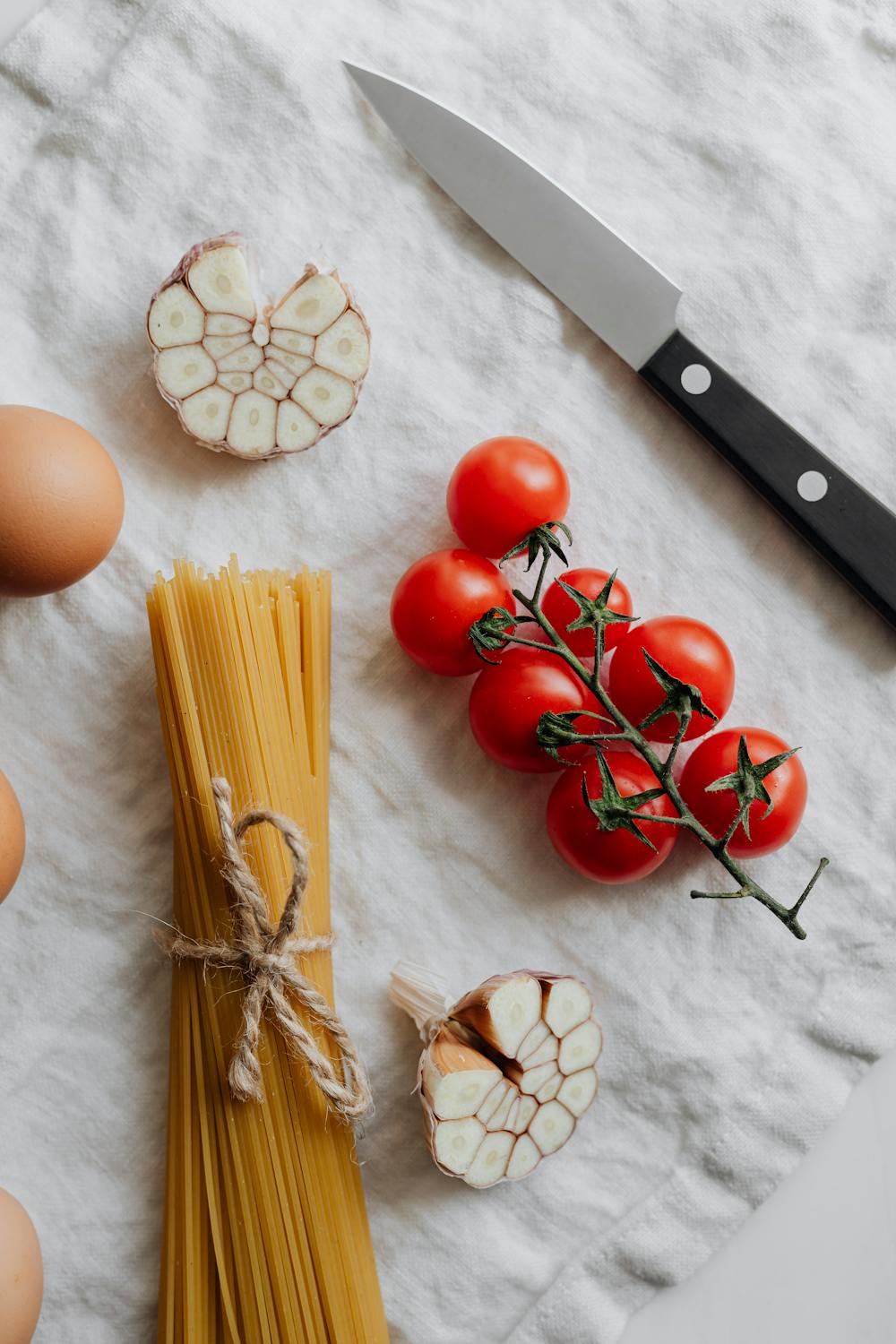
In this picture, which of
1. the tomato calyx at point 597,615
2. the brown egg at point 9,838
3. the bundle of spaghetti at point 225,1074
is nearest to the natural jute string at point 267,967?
the bundle of spaghetti at point 225,1074

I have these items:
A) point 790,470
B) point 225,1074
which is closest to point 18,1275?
point 225,1074

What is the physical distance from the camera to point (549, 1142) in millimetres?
948

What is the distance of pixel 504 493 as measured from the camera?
915 mm

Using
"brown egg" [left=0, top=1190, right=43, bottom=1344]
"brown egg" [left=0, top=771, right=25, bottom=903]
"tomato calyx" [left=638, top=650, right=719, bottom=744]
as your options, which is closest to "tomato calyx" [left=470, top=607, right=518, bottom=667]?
"tomato calyx" [left=638, top=650, right=719, bottom=744]

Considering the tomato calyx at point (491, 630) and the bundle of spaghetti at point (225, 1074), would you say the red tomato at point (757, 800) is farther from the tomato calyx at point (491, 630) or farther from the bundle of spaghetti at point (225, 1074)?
the bundle of spaghetti at point (225, 1074)

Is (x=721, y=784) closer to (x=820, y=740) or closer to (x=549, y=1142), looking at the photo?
(x=820, y=740)

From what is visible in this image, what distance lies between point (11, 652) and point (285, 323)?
0.40 meters

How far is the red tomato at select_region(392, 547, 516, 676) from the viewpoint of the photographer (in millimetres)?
910

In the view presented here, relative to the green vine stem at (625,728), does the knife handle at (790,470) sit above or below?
above

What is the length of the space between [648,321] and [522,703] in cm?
40

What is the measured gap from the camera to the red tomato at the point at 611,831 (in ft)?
3.00

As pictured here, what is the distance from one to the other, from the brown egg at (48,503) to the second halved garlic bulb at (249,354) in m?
0.11

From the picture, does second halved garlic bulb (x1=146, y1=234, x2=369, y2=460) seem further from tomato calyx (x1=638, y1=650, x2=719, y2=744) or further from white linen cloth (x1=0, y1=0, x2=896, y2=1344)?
tomato calyx (x1=638, y1=650, x2=719, y2=744)

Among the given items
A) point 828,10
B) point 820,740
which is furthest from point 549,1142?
point 828,10
